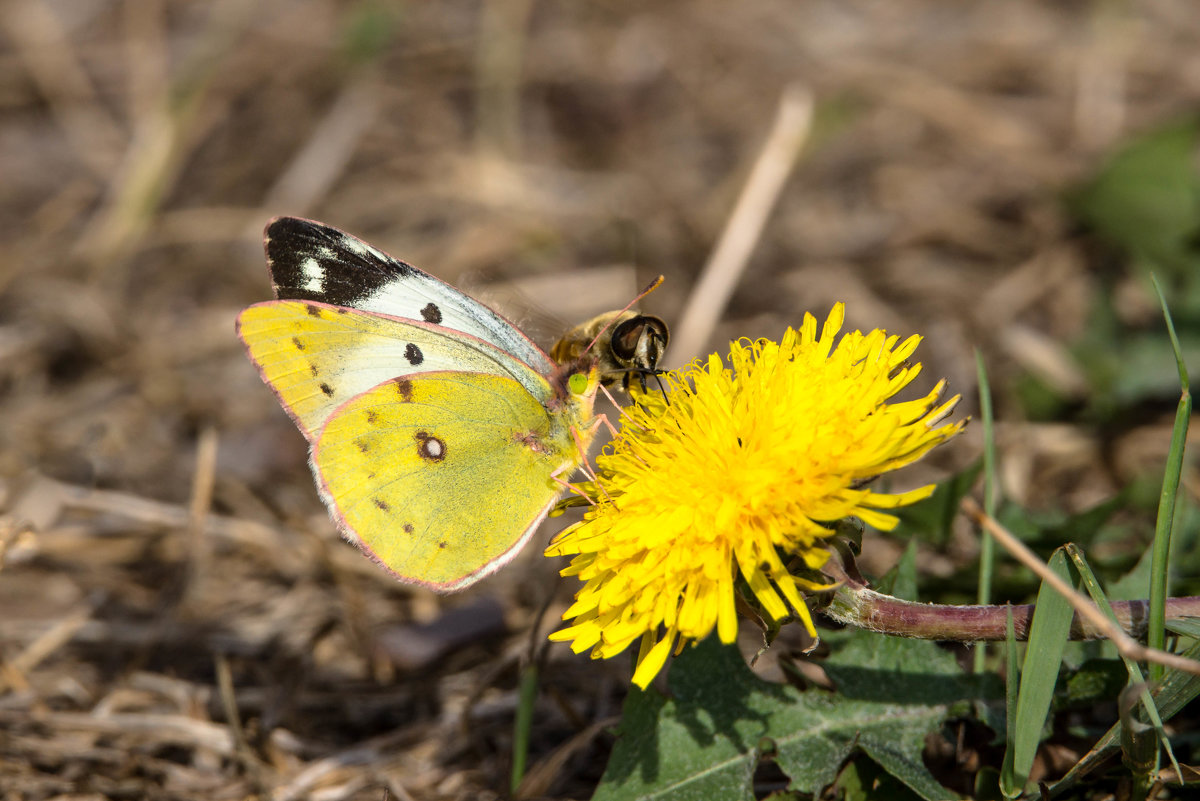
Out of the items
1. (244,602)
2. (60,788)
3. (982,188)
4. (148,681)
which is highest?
(982,188)

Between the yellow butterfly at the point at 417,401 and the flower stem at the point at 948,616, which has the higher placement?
the yellow butterfly at the point at 417,401

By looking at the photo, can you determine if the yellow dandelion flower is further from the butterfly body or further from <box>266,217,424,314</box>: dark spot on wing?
<box>266,217,424,314</box>: dark spot on wing

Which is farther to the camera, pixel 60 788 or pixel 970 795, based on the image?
pixel 60 788

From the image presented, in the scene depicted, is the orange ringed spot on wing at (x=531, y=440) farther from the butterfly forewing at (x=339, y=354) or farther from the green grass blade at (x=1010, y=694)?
the green grass blade at (x=1010, y=694)

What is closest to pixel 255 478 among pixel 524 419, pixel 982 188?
pixel 524 419

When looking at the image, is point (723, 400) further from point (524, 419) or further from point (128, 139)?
point (128, 139)

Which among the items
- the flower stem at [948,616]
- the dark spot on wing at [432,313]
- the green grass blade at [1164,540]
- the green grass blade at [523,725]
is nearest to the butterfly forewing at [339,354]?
the dark spot on wing at [432,313]
